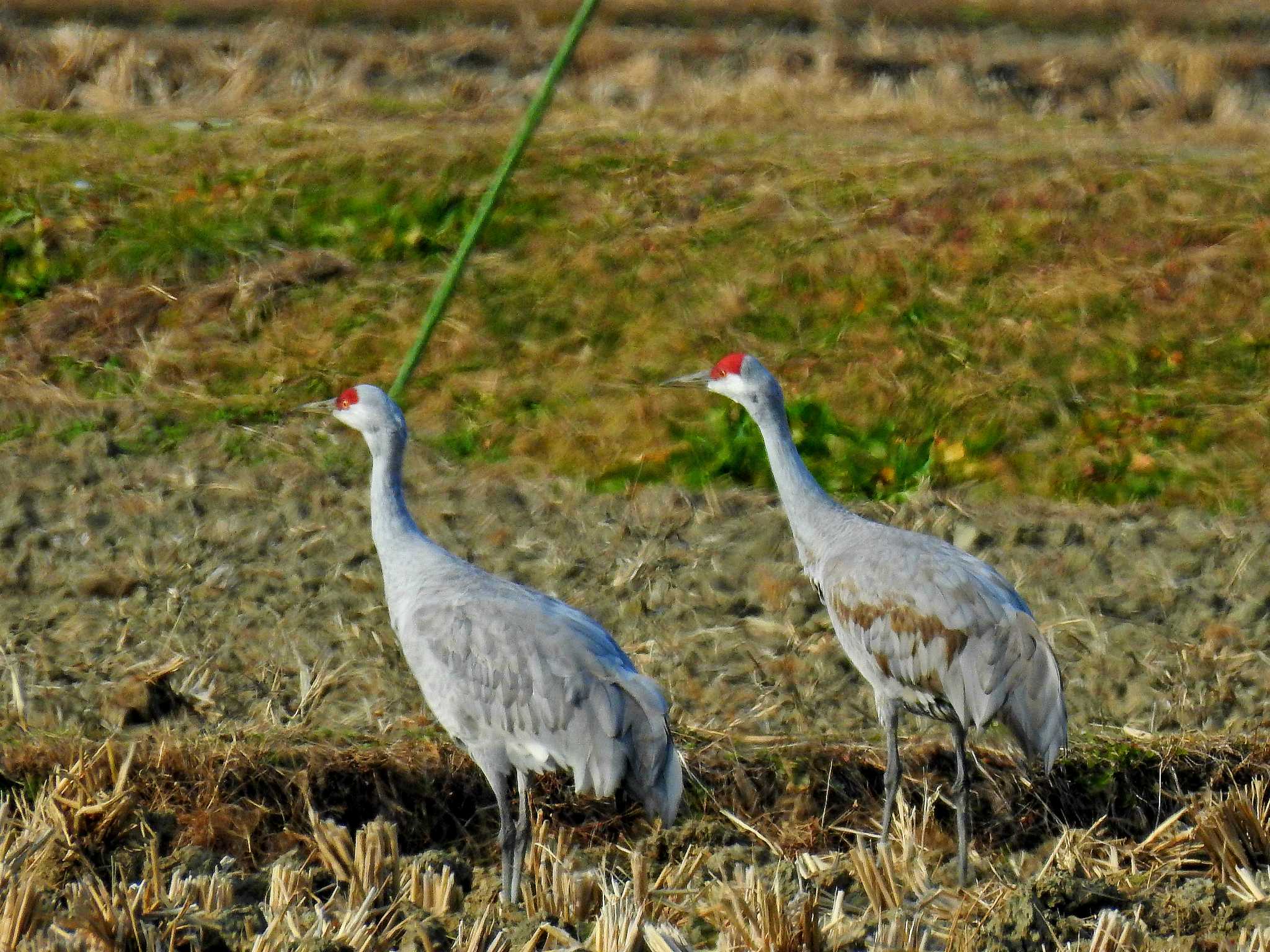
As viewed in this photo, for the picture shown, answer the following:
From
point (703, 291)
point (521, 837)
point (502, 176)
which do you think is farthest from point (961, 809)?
point (703, 291)

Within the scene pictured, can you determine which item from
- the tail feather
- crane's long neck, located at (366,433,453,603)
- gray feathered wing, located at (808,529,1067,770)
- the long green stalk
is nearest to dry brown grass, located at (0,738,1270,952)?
the tail feather

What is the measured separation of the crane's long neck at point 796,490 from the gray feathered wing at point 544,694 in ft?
2.58

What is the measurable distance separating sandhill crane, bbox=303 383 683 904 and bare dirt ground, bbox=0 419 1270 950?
0.29 meters

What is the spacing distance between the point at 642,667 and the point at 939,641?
138 cm

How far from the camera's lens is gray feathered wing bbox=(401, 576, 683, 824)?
5121 millimetres

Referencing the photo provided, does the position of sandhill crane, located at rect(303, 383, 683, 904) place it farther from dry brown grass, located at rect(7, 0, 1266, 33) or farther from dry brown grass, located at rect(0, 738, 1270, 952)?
dry brown grass, located at rect(7, 0, 1266, 33)

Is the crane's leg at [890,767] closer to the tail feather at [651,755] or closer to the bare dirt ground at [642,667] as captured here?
the bare dirt ground at [642,667]

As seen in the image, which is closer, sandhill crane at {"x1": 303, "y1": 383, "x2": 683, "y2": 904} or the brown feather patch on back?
sandhill crane at {"x1": 303, "y1": 383, "x2": 683, "y2": 904}

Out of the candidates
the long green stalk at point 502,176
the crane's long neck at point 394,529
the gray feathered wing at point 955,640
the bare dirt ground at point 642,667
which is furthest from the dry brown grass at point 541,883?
the long green stalk at point 502,176

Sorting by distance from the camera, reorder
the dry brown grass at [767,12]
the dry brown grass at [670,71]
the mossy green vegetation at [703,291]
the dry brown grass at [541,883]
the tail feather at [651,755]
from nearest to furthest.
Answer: the dry brown grass at [541,883] → the tail feather at [651,755] → the mossy green vegetation at [703,291] → the dry brown grass at [670,71] → the dry brown grass at [767,12]

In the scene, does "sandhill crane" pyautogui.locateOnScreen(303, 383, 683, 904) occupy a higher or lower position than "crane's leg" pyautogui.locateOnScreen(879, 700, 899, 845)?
higher

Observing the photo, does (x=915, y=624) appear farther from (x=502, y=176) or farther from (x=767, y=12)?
(x=767, y=12)

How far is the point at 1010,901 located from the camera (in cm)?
457

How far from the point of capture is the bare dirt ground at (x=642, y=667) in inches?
211
